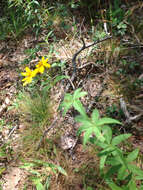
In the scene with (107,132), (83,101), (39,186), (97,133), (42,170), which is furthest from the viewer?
(83,101)

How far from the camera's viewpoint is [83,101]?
6.11ft

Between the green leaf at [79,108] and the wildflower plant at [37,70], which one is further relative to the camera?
the wildflower plant at [37,70]

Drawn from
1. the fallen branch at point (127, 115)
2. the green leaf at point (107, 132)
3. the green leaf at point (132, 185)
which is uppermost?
the green leaf at point (107, 132)

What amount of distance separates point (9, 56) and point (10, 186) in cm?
162

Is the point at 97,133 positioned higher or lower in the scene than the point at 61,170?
higher

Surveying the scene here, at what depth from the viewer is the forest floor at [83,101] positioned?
61.3 inches

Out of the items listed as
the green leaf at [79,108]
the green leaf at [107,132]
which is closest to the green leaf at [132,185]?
the green leaf at [107,132]

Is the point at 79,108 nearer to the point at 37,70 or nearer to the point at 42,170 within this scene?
the point at 37,70

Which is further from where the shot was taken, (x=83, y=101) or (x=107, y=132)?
(x=83, y=101)

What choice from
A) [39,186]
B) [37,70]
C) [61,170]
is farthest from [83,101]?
[39,186]

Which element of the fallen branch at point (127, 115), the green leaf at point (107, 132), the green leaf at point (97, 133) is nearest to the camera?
the green leaf at point (97, 133)

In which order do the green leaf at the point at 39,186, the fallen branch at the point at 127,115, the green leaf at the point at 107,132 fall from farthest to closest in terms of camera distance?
the fallen branch at the point at 127,115
the green leaf at the point at 39,186
the green leaf at the point at 107,132

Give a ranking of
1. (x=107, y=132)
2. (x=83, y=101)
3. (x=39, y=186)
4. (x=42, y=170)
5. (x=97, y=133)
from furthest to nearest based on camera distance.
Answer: (x=83, y=101) → (x=42, y=170) → (x=39, y=186) → (x=107, y=132) → (x=97, y=133)

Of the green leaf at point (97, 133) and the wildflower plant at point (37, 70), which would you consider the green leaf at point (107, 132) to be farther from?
the wildflower plant at point (37, 70)
